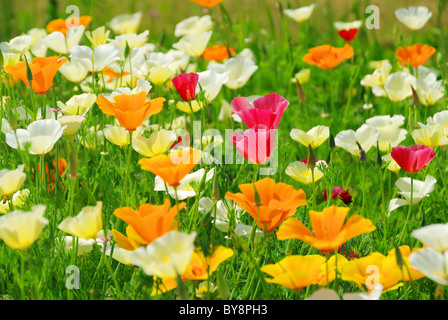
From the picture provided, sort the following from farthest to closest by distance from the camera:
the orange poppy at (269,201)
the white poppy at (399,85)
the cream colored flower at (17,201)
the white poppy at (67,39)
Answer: the white poppy at (399,85) → the white poppy at (67,39) → the cream colored flower at (17,201) → the orange poppy at (269,201)

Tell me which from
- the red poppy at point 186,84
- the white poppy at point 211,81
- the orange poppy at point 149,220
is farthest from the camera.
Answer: the white poppy at point 211,81

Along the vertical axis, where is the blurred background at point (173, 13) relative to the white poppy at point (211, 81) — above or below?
below

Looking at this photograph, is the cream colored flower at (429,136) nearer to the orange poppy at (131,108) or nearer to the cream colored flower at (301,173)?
the cream colored flower at (301,173)

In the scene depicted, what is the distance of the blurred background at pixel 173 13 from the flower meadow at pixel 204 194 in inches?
43.9

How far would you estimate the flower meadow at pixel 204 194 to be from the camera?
1.06 m

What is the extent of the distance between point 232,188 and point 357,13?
Result: 5.70 ft

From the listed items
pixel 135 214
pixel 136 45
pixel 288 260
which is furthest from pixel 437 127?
pixel 136 45

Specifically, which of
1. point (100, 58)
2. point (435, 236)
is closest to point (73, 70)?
point (100, 58)

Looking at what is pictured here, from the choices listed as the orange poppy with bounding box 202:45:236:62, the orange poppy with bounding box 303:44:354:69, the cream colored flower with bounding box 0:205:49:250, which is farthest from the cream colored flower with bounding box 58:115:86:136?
the orange poppy with bounding box 202:45:236:62

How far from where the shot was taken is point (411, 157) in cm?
133

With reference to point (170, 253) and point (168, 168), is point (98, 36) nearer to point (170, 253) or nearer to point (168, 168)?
point (168, 168)

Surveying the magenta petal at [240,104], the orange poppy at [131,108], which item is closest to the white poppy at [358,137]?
the magenta petal at [240,104]

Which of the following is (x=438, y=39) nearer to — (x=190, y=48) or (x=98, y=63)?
(x=190, y=48)

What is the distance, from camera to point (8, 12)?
3.38 metres
